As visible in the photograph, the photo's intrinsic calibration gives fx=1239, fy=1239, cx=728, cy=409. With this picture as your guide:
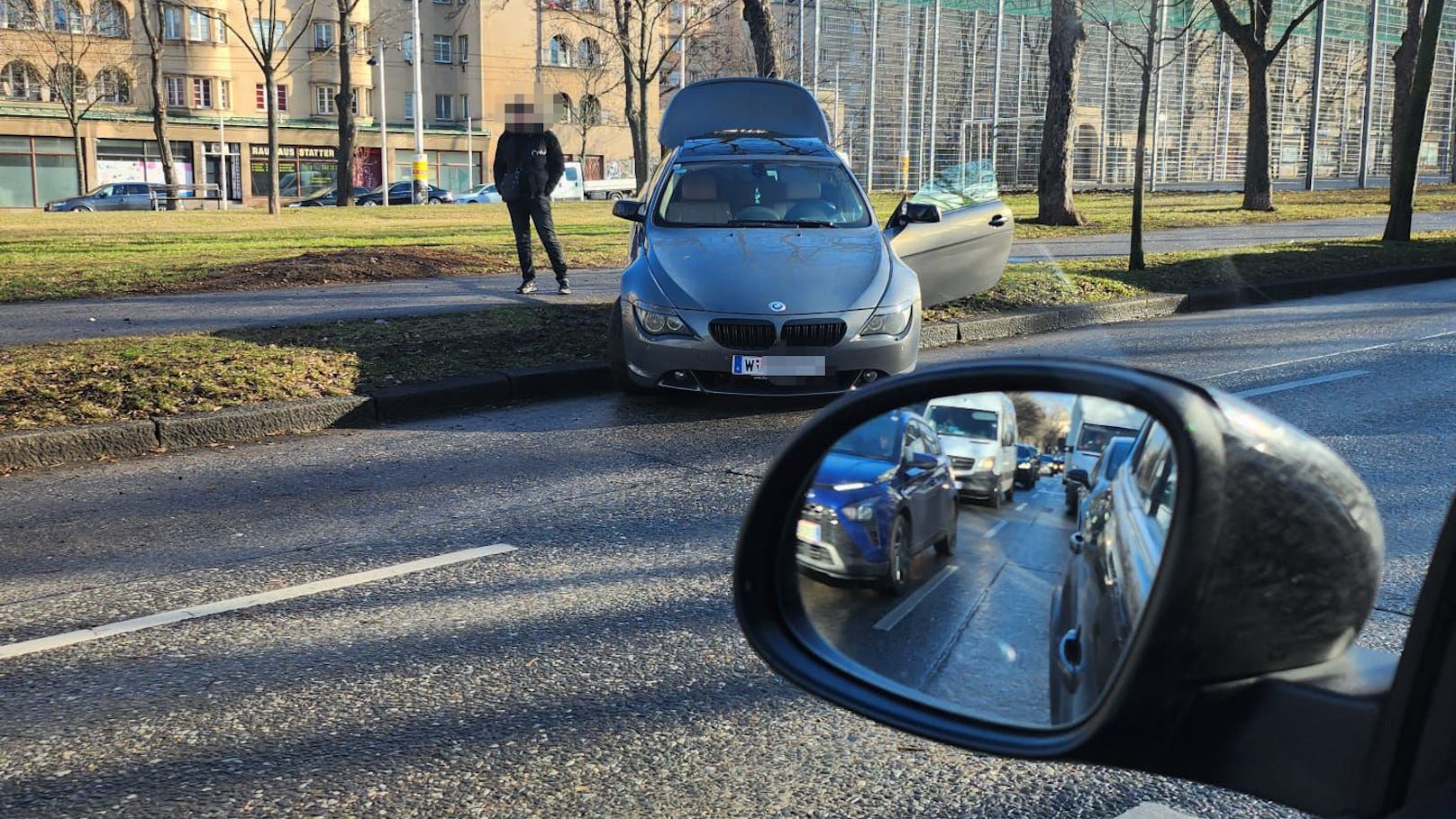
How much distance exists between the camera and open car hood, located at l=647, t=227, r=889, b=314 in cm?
753

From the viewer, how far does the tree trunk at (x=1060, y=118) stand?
21734mm

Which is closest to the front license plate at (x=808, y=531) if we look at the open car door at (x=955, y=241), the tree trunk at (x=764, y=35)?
the open car door at (x=955, y=241)

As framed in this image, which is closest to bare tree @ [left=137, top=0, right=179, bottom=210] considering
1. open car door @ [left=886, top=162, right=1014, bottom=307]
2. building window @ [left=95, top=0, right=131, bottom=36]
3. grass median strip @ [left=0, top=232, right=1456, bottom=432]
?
building window @ [left=95, top=0, right=131, bottom=36]

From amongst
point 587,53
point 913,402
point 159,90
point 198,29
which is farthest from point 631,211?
point 587,53

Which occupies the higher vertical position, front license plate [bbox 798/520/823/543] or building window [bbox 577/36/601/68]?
building window [bbox 577/36/601/68]

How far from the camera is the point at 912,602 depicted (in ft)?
4.88

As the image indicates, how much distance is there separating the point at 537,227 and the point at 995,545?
36.1 feet

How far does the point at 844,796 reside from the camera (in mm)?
2916

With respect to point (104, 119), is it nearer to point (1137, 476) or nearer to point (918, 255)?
point (918, 255)

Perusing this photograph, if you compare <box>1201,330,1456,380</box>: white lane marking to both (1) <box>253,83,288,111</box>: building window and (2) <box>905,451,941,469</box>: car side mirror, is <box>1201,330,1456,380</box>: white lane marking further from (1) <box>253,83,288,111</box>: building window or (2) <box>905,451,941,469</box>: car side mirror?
(1) <box>253,83,288,111</box>: building window

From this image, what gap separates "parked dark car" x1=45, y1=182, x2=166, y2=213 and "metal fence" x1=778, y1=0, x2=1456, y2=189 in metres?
25.7

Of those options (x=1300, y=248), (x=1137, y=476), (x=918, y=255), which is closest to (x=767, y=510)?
(x=1137, y=476)

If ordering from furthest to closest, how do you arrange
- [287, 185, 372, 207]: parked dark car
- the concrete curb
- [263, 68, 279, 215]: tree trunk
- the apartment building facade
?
1. [287, 185, 372, 207]: parked dark car
2. the apartment building facade
3. [263, 68, 279, 215]: tree trunk
4. the concrete curb

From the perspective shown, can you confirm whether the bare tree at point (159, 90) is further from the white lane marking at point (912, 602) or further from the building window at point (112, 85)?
the white lane marking at point (912, 602)
